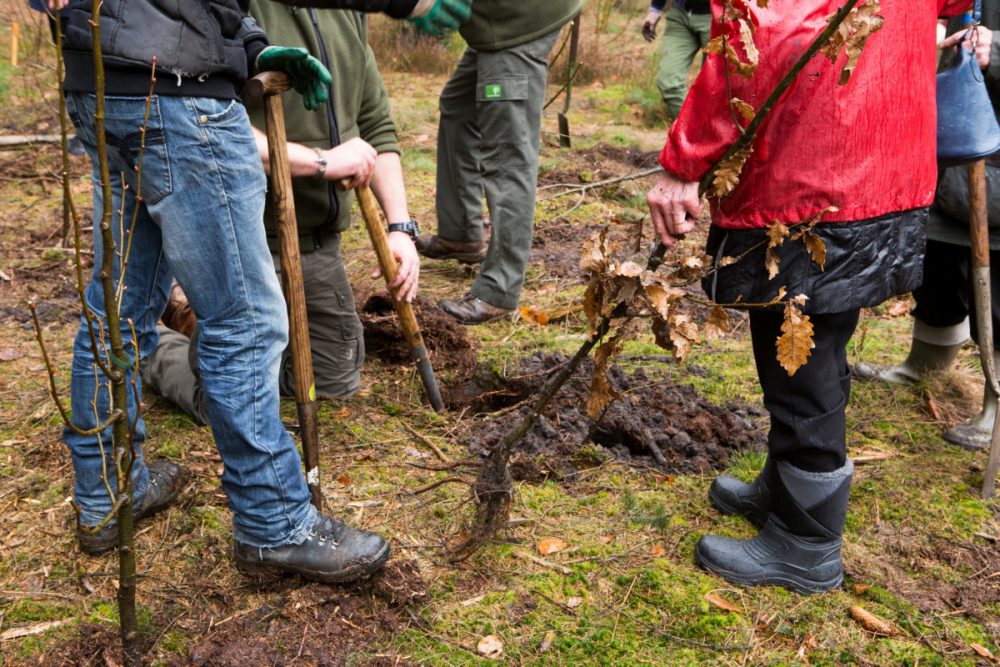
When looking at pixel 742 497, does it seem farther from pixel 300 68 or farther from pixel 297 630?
pixel 300 68

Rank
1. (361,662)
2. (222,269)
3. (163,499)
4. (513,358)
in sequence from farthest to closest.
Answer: (513,358) → (163,499) → (361,662) → (222,269)

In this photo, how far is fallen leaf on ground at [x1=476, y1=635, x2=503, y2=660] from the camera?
2.32 metres

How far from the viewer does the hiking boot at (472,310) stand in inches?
175

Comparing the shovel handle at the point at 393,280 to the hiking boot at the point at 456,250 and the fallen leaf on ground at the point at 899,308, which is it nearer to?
the hiking boot at the point at 456,250

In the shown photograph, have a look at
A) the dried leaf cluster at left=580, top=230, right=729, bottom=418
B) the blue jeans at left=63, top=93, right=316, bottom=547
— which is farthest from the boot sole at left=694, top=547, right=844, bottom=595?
the blue jeans at left=63, top=93, right=316, bottom=547

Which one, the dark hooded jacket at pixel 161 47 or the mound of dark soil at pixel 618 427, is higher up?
the dark hooded jacket at pixel 161 47

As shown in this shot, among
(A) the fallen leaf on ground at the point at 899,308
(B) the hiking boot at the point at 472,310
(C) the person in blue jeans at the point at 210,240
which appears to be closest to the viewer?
(C) the person in blue jeans at the point at 210,240

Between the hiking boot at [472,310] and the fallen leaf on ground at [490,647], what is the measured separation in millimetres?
2277

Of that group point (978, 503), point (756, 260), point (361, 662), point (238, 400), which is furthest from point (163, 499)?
point (978, 503)

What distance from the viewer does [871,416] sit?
369 cm

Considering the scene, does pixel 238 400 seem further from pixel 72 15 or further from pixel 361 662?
pixel 72 15

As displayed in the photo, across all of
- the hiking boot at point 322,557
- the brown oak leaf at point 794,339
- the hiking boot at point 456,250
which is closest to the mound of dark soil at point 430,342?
the hiking boot at point 456,250

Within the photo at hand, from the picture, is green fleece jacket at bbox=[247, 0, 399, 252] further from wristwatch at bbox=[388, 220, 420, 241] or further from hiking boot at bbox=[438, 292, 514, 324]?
hiking boot at bbox=[438, 292, 514, 324]

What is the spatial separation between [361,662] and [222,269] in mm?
1114
